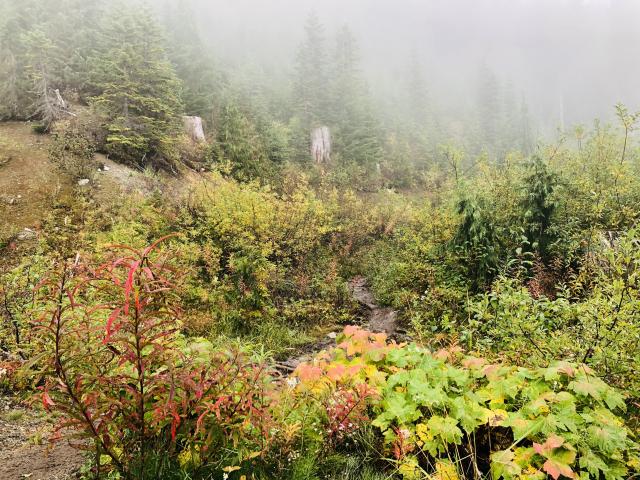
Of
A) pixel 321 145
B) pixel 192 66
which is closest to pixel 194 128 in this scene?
pixel 192 66

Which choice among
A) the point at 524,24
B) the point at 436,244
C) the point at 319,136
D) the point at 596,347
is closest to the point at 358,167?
the point at 319,136

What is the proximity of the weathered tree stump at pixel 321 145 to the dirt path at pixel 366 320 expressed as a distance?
1925 centimetres

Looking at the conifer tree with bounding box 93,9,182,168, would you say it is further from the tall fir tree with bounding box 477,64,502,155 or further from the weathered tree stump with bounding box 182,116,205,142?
the tall fir tree with bounding box 477,64,502,155

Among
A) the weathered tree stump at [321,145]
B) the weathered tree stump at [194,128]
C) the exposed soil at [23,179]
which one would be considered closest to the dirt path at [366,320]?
the exposed soil at [23,179]

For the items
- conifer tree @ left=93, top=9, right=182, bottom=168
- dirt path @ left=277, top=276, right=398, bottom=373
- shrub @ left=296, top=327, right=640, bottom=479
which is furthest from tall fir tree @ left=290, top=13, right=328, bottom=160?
shrub @ left=296, top=327, right=640, bottom=479

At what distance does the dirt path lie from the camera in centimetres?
869

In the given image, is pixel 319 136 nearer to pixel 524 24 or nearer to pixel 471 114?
pixel 471 114

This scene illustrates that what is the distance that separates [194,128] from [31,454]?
21.6m

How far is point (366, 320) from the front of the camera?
440 inches

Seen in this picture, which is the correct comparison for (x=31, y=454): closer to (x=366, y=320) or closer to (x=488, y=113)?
(x=366, y=320)

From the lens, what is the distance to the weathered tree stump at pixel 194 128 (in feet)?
69.7

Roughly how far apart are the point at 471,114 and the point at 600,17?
168078 millimetres

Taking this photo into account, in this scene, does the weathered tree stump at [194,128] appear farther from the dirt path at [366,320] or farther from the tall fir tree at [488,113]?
the tall fir tree at [488,113]

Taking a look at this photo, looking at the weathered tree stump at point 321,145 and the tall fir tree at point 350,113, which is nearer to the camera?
the tall fir tree at point 350,113
